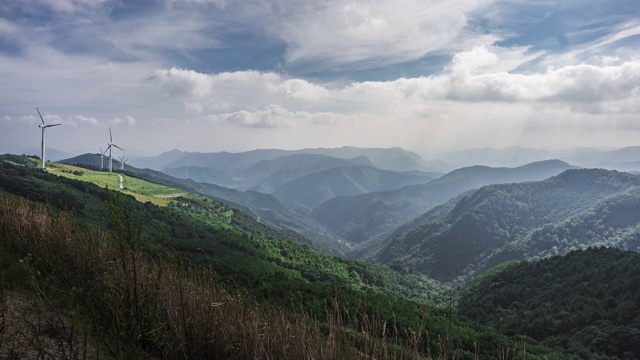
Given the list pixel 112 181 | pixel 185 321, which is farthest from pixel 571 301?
pixel 112 181

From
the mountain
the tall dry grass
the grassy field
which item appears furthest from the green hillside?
the tall dry grass

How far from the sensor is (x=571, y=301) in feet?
338

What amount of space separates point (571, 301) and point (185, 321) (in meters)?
125

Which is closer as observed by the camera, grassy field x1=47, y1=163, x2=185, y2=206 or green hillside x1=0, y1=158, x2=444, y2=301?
green hillside x1=0, y1=158, x2=444, y2=301

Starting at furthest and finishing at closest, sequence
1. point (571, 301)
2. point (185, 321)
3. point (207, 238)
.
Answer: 1. point (207, 238)
2. point (571, 301)
3. point (185, 321)

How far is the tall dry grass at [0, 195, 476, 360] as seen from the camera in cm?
660

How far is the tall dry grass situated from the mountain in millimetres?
62424

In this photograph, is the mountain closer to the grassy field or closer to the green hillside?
the green hillside

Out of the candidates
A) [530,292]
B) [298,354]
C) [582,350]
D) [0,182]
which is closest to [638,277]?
[530,292]

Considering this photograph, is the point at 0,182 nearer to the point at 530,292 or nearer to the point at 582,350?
the point at 582,350

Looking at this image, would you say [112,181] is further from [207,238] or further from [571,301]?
[571,301]

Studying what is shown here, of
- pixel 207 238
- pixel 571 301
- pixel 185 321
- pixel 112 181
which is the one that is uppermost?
pixel 185 321

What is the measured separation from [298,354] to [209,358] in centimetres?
238

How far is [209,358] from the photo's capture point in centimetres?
793
